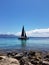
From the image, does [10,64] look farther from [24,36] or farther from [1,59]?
[24,36]

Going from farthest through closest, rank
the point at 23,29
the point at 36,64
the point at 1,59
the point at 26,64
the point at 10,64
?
the point at 23,29
the point at 36,64
the point at 26,64
the point at 1,59
the point at 10,64

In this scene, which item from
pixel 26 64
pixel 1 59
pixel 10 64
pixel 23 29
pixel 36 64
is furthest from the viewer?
pixel 23 29

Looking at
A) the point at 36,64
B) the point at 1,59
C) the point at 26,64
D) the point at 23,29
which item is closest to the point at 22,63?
the point at 26,64

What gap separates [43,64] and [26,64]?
1644mm

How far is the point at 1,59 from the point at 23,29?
12471 centimetres

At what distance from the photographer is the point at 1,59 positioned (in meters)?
8.87

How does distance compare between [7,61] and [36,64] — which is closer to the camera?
[7,61]

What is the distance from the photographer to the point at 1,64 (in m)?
8.05

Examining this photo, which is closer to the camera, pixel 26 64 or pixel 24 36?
pixel 26 64

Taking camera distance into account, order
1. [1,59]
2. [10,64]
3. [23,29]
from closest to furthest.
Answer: [10,64] < [1,59] < [23,29]

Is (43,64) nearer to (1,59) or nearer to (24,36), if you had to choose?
(1,59)

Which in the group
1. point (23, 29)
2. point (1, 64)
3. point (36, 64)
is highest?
point (23, 29)

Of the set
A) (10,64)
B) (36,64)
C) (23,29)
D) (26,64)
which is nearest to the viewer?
(10,64)

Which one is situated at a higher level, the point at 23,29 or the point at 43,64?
the point at 23,29
